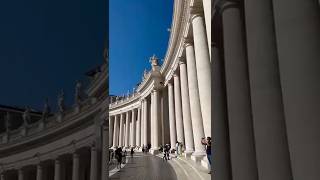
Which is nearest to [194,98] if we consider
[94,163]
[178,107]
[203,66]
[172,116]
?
[203,66]

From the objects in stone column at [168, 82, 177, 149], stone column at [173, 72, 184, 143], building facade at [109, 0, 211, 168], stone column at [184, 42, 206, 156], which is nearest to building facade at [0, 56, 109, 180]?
building facade at [109, 0, 211, 168]

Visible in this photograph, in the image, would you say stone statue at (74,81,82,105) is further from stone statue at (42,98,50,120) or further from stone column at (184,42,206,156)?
stone column at (184,42,206,156)

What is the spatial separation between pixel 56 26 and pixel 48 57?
23cm

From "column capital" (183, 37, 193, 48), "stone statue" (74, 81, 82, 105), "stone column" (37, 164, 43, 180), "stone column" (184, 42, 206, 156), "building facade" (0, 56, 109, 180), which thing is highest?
"column capital" (183, 37, 193, 48)

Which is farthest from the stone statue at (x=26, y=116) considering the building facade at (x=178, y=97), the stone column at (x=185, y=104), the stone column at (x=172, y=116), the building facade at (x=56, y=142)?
the stone column at (x=172, y=116)

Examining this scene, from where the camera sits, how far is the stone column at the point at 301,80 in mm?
2445

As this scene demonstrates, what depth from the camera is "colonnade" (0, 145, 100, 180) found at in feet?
7.80

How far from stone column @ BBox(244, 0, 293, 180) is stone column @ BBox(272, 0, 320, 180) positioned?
0.29 meters

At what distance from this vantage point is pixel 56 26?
255cm

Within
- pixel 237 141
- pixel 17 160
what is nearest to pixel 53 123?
pixel 17 160

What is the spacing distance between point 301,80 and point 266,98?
49 cm

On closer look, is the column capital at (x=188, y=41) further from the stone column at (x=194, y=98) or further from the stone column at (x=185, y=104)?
the stone column at (x=185, y=104)

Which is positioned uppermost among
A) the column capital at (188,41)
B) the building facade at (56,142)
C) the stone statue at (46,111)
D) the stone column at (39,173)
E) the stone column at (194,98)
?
the column capital at (188,41)

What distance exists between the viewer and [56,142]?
2434mm
